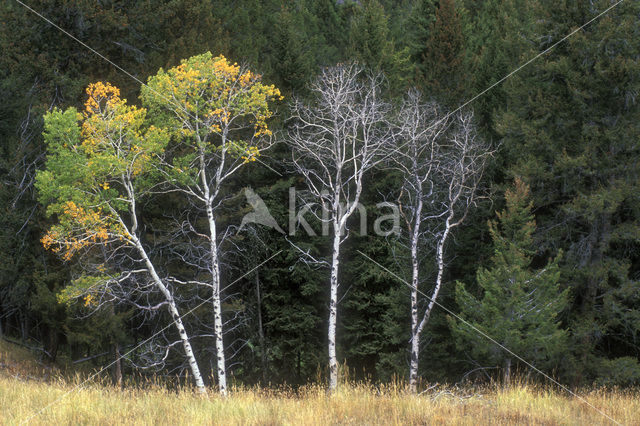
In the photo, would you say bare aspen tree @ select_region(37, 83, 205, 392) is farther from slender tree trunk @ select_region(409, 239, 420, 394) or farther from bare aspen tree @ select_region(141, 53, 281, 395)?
slender tree trunk @ select_region(409, 239, 420, 394)

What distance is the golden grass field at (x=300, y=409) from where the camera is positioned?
786 centimetres

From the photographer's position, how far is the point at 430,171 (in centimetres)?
2138

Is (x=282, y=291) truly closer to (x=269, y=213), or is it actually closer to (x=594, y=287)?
(x=269, y=213)

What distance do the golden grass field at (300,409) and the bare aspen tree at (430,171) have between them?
25.4 feet

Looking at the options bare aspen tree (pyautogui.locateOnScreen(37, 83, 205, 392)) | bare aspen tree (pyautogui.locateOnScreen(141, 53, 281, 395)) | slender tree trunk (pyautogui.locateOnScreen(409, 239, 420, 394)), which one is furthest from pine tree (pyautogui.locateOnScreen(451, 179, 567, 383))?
bare aspen tree (pyautogui.locateOnScreen(37, 83, 205, 392))

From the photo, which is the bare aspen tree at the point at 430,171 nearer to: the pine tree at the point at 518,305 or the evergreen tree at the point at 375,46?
the pine tree at the point at 518,305

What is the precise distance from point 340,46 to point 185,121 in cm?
2563

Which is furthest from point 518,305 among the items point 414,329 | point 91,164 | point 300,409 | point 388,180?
point 91,164

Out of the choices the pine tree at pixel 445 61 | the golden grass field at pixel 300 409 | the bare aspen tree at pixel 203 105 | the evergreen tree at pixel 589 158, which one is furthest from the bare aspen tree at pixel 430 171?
the golden grass field at pixel 300 409

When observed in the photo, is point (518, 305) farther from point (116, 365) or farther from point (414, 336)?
point (116, 365)

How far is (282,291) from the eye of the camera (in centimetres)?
2653

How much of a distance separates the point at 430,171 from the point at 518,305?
6.24 meters

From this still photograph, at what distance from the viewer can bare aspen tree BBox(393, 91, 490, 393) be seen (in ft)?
61.4

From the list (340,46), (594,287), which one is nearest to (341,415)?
(594,287)
